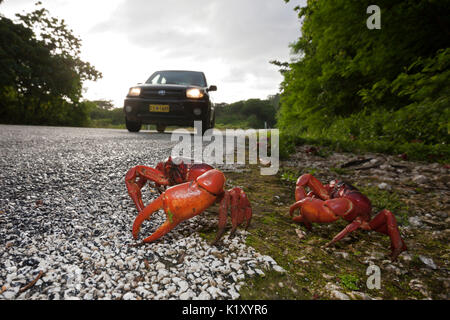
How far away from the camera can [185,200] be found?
1247mm

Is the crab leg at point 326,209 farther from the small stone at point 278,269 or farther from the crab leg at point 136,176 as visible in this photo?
the crab leg at point 136,176

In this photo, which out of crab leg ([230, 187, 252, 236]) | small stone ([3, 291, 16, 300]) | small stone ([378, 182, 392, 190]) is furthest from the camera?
small stone ([378, 182, 392, 190])

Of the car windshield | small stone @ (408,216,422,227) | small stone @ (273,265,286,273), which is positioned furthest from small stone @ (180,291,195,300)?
the car windshield

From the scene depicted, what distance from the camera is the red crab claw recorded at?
1244 mm

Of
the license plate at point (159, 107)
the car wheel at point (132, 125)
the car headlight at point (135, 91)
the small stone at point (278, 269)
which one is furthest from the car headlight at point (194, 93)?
the small stone at point (278, 269)

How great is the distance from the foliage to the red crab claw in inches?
647

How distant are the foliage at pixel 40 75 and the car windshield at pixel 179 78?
1053 centimetres

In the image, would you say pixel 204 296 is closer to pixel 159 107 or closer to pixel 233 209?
pixel 233 209

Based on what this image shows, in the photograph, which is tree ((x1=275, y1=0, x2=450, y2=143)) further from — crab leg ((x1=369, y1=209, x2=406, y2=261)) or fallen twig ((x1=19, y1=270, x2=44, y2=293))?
fallen twig ((x1=19, y1=270, x2=44, y2=293))

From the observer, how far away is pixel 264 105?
51.2m

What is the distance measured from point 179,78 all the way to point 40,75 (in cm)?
1290

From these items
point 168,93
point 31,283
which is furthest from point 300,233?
point 168,93
